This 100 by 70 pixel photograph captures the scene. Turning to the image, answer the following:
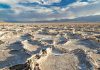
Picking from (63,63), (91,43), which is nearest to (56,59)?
(63,63)

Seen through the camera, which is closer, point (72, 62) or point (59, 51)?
point (72, 62)

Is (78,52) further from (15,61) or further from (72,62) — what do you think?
(15,61)

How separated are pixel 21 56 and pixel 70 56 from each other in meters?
1.69

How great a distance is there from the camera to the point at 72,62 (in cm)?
751

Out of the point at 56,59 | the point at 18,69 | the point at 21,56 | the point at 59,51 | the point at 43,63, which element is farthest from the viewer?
the point at 59,51

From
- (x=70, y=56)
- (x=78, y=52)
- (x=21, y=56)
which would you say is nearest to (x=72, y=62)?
(x=70, y=56)

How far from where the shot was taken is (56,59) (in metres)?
7.93

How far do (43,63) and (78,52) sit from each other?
1866 millimetres

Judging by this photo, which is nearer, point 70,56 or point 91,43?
point 70,56

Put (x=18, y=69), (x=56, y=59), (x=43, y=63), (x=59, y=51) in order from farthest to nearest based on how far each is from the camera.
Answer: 1. (x=59, y=51)
2. (x=56, y=59)
3. (x=43, y=63)
4. (x=18, y=69)

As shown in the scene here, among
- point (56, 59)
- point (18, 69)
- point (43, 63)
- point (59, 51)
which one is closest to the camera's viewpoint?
point (18, 69)

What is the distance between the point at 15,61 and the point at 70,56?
1762 mm

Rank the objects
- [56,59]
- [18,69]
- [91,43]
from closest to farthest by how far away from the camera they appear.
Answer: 1. [18,69]
2. [56,59]
3. [91,43]

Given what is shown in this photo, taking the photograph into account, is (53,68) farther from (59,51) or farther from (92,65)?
(59,51)
